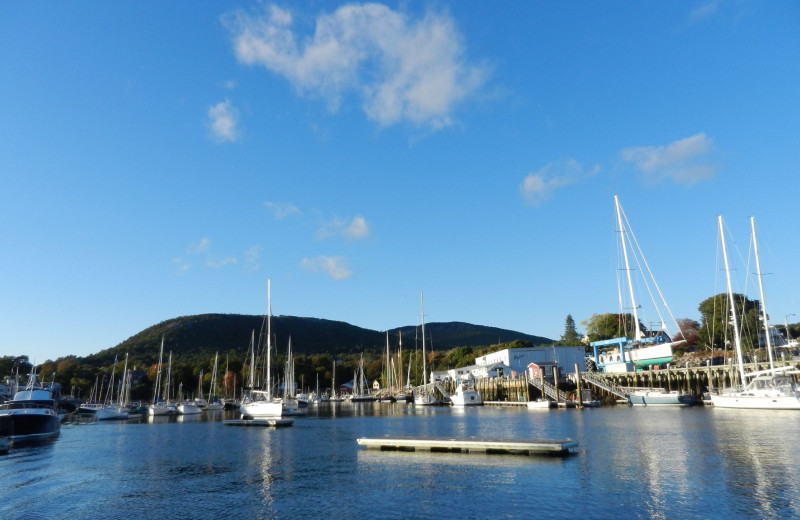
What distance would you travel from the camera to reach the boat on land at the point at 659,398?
3061 inches

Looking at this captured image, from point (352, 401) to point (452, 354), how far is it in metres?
43.9

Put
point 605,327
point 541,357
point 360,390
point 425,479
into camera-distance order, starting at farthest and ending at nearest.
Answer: point 360,390
point 605,327
point 541,357
point 425,479

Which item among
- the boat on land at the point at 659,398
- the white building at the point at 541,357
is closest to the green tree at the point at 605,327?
the white building at the point at 541,357

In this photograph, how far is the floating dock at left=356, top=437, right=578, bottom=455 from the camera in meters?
33.5

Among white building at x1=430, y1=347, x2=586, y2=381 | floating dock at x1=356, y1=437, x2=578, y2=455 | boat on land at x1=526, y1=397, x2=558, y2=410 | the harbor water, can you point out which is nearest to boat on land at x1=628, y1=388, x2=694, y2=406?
boat on land at x1=526, y1=397, x2=558, y2=410

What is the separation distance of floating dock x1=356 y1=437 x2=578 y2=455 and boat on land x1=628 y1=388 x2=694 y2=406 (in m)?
50.6

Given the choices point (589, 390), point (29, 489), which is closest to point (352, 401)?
point (589, 390)

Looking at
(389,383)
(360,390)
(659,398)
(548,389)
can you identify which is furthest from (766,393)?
(360,390)

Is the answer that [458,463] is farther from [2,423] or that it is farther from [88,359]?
[88,359]

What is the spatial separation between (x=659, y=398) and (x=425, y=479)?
63435 millimetres

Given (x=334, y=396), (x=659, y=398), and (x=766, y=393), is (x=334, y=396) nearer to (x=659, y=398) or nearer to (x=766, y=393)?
(x=659, y=398)

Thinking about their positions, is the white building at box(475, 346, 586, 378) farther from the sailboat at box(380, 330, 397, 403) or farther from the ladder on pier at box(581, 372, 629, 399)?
the sailboat at box(380, 330, 397, 403)

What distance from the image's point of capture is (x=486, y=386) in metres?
110

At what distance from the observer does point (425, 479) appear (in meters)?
27.9
